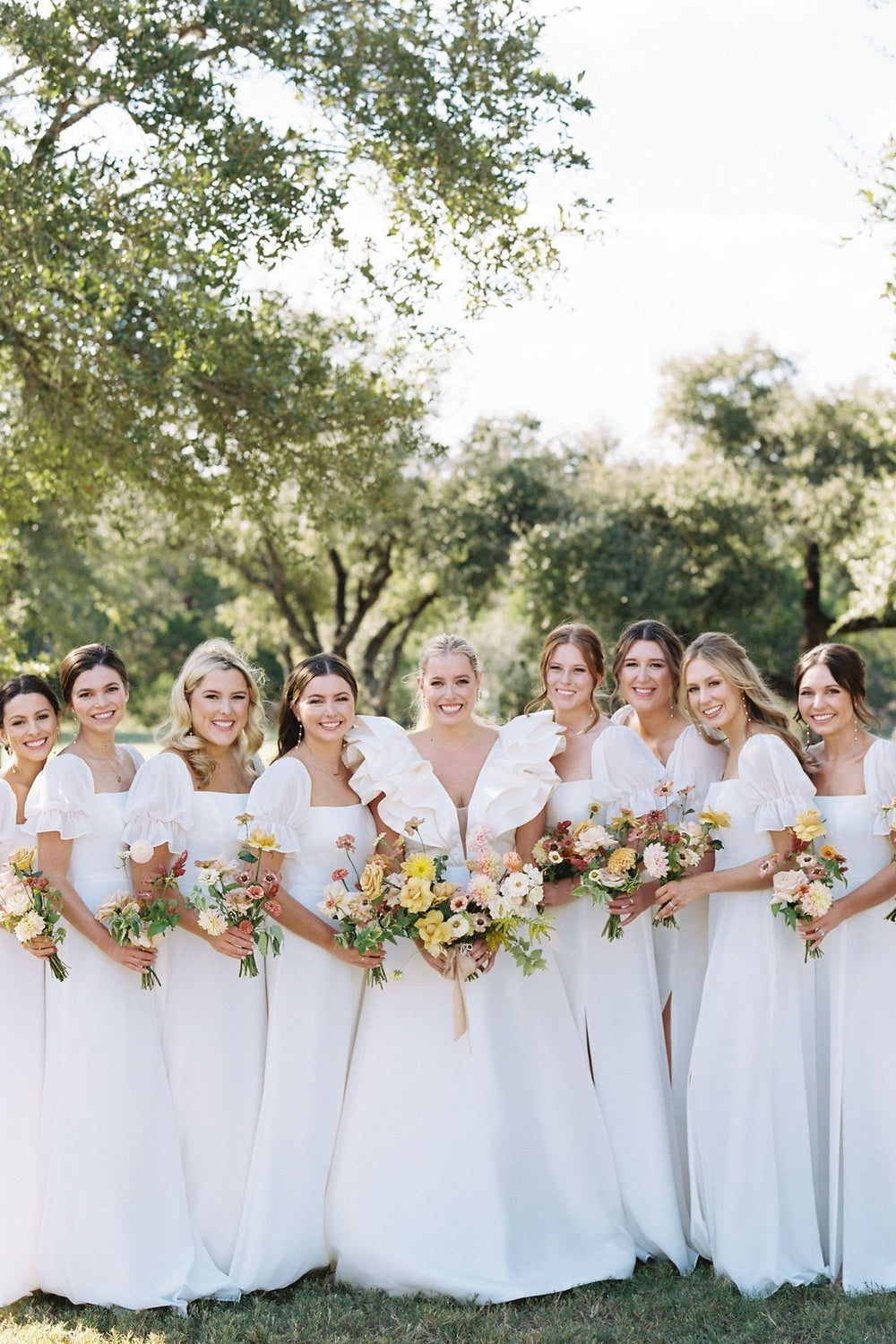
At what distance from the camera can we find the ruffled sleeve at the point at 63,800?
5.34m

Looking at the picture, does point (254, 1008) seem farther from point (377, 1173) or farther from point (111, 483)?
point (111, 483)

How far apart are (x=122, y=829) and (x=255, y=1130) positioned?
138 centimetres

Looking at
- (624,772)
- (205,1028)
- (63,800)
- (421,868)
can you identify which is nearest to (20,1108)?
(205,1028)

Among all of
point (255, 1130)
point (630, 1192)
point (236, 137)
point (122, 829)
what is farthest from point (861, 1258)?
point (236, 137)

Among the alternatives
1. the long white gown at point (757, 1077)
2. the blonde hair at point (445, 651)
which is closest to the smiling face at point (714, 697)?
the long white gown at point (757, 1077)

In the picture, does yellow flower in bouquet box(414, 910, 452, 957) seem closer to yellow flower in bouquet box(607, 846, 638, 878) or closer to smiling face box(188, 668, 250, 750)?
yellow flower in bouquet box(607, 846, 638, 878)

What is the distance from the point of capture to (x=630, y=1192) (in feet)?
18.6

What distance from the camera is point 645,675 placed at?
649cm

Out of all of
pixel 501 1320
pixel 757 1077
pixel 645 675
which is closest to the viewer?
pixel 501 1320

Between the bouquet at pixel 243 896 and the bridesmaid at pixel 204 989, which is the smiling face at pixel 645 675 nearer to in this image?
the bridesmaid at pixel 204 989

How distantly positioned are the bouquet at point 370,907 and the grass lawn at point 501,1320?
1402 millimetres

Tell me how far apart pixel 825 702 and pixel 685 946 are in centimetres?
129

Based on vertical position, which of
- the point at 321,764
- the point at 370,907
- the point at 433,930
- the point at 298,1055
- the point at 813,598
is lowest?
the point at 298,1055

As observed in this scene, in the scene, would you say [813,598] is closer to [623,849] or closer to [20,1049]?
[623,849]
